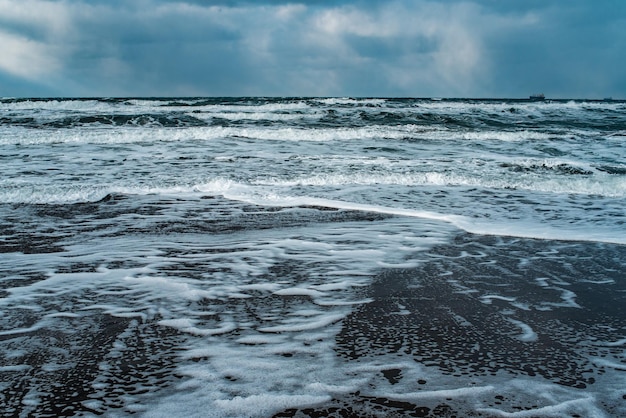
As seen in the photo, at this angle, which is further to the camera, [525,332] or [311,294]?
[311,294]

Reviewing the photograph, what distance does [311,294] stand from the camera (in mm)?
2953

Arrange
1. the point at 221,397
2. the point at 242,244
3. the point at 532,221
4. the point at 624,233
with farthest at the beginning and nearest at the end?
the point at 532,221 → the point at 624,233 → the point at 242,244 → the point at 221,397

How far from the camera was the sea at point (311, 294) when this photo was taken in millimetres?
1864

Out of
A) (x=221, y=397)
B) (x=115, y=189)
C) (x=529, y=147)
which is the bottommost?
(x=221, y=397)

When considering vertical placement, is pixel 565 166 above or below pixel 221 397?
above

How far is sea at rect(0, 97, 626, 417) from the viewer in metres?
1.86

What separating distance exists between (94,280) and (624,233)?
15.1ft

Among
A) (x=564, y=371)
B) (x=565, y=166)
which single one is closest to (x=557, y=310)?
(x=564, y=371)

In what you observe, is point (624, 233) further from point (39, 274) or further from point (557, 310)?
point (39, 274)

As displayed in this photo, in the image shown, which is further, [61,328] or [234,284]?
[234,284]

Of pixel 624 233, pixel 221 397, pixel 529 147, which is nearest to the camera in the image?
pixel 221 397

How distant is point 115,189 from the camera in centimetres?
641

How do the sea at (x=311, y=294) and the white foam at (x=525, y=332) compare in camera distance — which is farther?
the white foam at (x=525, y=332)

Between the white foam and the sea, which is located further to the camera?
the white foam
